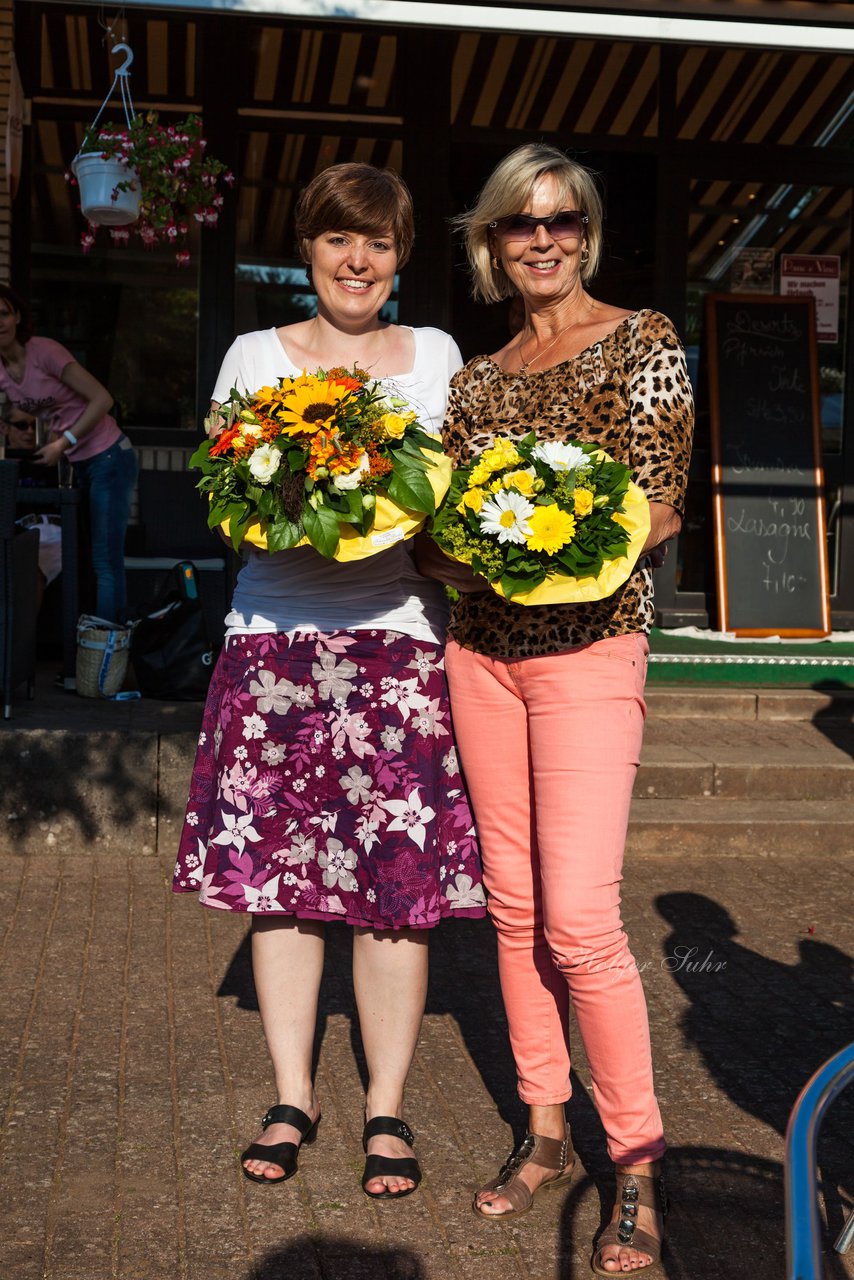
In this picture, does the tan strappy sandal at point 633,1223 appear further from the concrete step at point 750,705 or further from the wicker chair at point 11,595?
the concrete step at point 750,705

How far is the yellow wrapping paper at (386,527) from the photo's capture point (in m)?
2.93

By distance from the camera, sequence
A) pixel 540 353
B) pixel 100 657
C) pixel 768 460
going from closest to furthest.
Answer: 1. pixel 540 353
2. pixel 100 657
3. pixel 768 460

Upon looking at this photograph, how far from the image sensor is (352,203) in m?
3.16

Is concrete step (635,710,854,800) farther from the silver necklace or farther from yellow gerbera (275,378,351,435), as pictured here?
yellow gerbera (275,378,351,435)

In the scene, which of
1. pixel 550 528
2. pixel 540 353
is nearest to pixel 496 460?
pixel 550 528

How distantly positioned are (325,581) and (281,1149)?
4.13 ft

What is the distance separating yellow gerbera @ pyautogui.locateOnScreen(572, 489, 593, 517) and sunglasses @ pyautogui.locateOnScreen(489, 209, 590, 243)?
2.07 feet

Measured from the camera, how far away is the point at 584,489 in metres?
2.75

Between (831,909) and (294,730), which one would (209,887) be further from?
(831,909)

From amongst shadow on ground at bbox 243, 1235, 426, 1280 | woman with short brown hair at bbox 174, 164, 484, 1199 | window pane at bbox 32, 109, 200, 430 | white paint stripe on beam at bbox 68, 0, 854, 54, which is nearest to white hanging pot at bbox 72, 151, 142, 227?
window pane at bbox 32, 109, 200, 430

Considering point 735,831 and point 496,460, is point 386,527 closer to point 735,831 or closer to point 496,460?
Answer: point 496,460

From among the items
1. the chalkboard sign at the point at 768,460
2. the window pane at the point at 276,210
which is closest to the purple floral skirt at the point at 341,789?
the window pane at the point at 276,210

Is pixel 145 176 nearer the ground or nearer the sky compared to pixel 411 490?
nearer the sky

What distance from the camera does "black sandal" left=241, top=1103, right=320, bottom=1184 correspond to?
3271 mm
